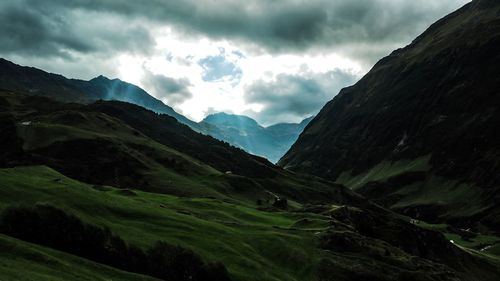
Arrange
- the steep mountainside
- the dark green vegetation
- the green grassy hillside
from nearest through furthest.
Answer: the dark green vegetation, the steep mountainside, the green grassy hillside

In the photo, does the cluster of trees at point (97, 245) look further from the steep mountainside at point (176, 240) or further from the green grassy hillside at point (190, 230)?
the green grassy hillside at point (190, 230)

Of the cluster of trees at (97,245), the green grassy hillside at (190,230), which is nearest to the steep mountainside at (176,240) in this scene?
the cluster of trees at (97,245)

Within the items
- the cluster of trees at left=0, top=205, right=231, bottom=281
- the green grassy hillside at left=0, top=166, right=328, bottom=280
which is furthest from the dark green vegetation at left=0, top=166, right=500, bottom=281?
the cluster of trees at left=0, top=205, right=231, bottom=281

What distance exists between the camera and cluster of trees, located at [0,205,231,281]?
54.8m

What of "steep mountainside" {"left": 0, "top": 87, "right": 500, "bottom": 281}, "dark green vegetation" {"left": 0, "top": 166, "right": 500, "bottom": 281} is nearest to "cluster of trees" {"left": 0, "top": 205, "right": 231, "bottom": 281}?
"steep mountainside" {"left": 0, "top": 87, "right": 500, "bottom": 281}

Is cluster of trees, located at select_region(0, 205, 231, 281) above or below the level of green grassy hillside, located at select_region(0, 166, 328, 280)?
below

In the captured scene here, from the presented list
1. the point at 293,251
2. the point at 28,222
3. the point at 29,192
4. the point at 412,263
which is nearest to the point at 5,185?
the point at 29,192

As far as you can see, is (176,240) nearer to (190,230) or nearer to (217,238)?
(190,230)

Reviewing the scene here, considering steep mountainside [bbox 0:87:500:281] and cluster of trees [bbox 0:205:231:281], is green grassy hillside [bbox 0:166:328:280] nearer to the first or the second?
steep mountainside [bbox 0:87:500:281]

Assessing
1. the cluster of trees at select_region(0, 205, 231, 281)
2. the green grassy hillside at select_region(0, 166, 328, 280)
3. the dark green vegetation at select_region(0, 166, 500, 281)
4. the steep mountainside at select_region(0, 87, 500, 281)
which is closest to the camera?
the dark green vegetation at select_region(0, 166, 500, 281)

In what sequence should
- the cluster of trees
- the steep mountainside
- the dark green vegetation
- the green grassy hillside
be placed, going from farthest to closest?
the green grassy hillside → the cluster of trees → the steep mountainside → the dark green vegetation

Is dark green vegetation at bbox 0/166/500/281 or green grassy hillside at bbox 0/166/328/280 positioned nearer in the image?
dark green vegetation at bbox 0/166/500/281

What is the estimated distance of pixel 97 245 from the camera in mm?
58438

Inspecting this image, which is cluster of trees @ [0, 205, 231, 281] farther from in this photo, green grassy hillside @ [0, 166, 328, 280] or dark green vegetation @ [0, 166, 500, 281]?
green grassy hillside @ [0, 166, 328, 280]
